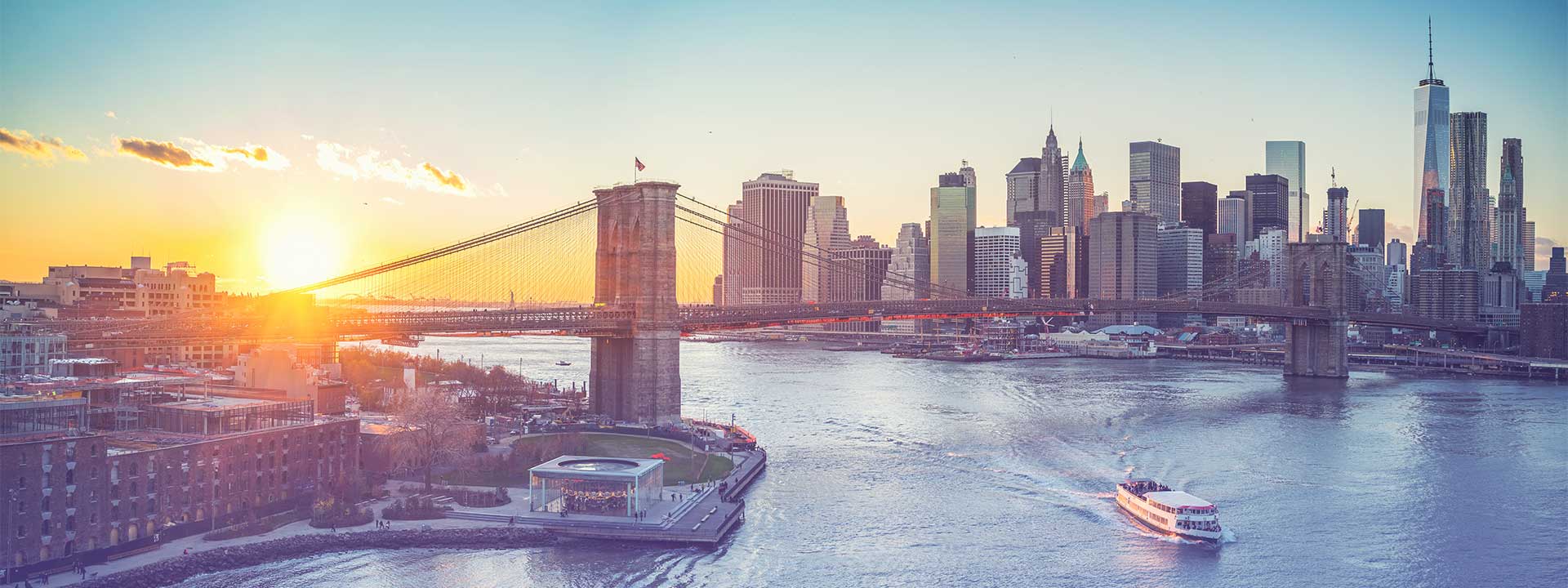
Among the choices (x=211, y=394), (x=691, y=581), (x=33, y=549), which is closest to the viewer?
(x=33, y=549)

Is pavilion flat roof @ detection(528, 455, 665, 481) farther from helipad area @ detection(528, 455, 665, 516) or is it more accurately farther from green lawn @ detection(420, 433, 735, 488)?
green lawn @ detection(420, 433, 735, 488)

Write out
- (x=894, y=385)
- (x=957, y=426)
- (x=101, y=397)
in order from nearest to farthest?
(x=101, y=397)
(x=957, y=426)
(x=894, y=385)

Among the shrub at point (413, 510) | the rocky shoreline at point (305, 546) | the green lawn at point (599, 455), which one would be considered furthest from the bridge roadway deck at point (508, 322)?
the rocky shoreline at point (305, 546)

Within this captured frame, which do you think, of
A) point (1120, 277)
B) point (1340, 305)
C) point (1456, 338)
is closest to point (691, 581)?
point (1340, 305)

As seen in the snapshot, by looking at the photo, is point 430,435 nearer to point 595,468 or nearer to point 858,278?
point 595,468

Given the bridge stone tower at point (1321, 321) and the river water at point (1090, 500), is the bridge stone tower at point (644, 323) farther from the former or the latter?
the bridge stone tower at point (1321, 321)

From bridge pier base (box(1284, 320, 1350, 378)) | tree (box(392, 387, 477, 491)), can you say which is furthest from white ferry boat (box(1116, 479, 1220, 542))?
bridge pier base (box(1284, 320, 1350, 378))

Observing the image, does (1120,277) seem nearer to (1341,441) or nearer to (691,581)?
(1341,441)
